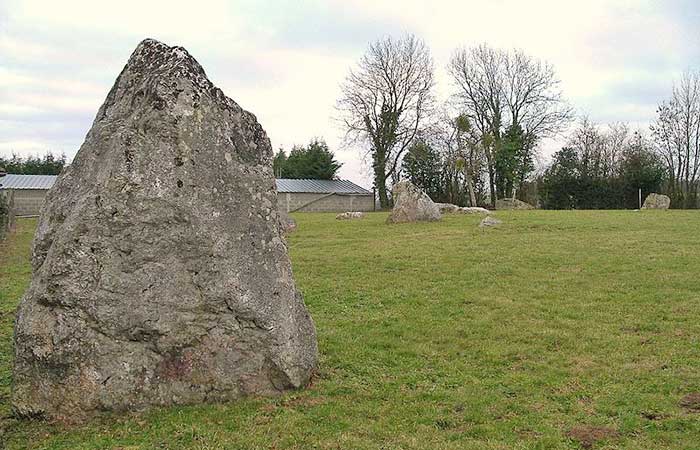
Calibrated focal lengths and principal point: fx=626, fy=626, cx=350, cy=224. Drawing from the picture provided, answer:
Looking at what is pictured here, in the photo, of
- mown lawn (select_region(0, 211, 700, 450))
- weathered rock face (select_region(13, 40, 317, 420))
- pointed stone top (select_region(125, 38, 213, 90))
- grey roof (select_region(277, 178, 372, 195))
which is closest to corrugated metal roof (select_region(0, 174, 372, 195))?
grey roof (select_region(277, 178, 372, 195))

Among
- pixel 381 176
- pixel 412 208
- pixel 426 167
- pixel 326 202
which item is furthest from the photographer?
pixel 326 202

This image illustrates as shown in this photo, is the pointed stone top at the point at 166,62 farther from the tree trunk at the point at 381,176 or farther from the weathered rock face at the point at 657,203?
the tree trunk at the point at 381,176

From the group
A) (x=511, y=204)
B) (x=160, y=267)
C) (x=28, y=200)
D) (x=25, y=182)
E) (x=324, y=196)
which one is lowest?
(x=160, y=267)

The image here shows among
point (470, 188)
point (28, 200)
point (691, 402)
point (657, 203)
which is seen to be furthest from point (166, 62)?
point (28, 200)

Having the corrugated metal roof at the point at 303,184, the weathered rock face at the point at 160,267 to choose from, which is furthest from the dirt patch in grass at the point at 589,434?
the corrugated metal roof at the point at 303,184

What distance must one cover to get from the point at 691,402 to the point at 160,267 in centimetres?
496

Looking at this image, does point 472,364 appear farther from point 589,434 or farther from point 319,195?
point 319,195

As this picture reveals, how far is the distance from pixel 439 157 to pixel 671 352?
147 feet

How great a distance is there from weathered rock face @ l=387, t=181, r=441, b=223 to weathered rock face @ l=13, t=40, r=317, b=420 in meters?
19.1

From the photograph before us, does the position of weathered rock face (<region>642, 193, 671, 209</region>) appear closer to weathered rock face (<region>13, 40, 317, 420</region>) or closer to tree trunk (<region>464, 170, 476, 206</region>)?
tree trunk (<region>464, 170, 476, 206</region>)

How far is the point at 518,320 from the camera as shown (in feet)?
29.1

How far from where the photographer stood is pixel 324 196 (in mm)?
56156

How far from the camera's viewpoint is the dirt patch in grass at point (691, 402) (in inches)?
220

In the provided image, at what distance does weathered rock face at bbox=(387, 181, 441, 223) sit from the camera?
25.1 metres
